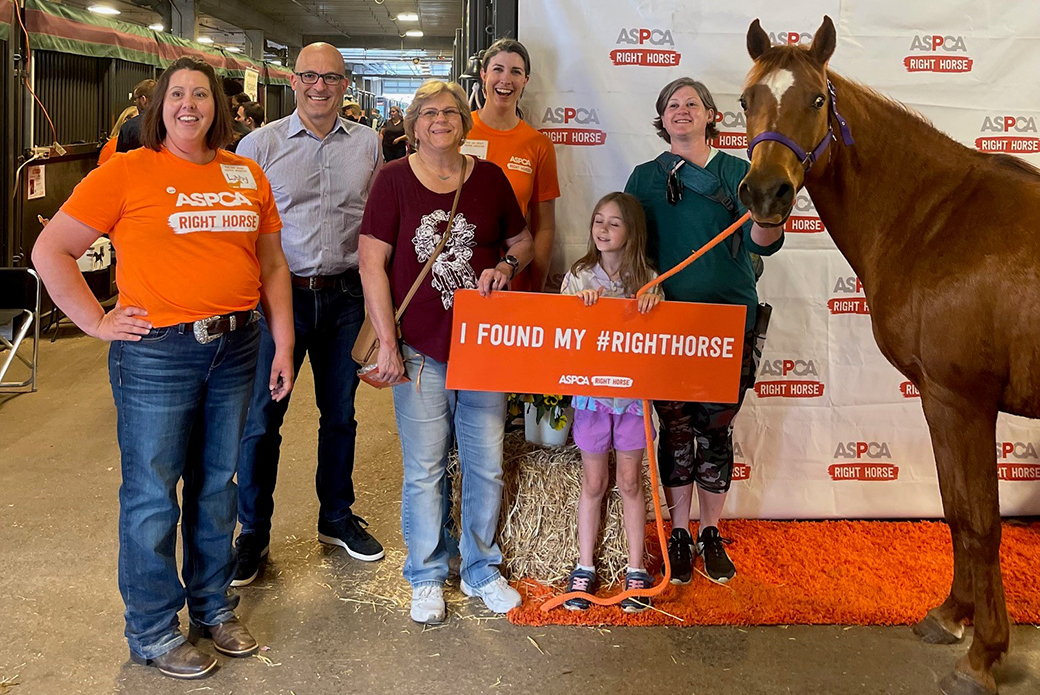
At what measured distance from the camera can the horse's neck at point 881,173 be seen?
2.32 metres

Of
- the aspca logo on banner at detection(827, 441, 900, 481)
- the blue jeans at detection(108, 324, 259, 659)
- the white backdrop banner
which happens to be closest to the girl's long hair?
the white backdrop banner

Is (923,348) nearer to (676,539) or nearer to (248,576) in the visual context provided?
(676,539)

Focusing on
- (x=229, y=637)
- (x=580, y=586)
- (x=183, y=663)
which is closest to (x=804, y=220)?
(x=580, y=586)

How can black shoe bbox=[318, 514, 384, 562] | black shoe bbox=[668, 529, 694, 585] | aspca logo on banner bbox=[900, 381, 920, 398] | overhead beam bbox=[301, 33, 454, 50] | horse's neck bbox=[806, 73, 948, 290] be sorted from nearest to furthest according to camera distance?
horse's neck bbox=[806, 73, 948, 290], black shoe bbox=[668, 529, 694, 585], black shoe bbox=[318, 514, 384, 562], aspca logo on banner bbox=[900, 381, 920, 398], overhead beam bbox=[301, 33, 454, 50]

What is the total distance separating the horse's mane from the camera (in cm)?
213

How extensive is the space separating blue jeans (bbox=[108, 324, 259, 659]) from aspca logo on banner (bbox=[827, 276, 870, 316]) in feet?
7.15

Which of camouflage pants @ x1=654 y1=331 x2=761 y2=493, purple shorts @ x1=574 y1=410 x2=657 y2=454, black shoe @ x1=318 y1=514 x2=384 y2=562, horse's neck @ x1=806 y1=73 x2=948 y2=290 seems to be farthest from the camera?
black shoe @ x1=318 y1=514 x2=384 y2=562

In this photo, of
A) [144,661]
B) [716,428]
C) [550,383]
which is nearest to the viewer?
[144,661]

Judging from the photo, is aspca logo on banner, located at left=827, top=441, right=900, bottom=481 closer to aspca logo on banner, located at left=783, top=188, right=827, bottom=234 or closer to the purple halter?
aspca logo on banner, located at left=783, top=188, right=827, bottom=234

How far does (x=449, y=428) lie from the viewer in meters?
2.54

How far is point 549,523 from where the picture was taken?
2762 mm

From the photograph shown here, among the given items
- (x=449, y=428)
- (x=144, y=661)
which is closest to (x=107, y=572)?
(x=144, y=661)

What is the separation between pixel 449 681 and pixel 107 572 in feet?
4.21

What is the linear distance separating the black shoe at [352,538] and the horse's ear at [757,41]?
78.1 inches
